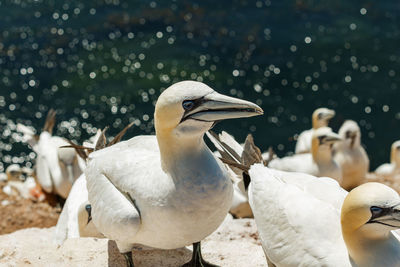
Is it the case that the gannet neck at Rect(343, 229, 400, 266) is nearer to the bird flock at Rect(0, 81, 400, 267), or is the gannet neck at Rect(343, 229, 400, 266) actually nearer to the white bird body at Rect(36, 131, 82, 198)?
the bird flock at Rect(0, 81, 400, 267)

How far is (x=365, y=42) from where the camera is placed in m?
13.2

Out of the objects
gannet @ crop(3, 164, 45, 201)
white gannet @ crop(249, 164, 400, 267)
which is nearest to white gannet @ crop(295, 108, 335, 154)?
gannet @ crop(3, 164, 45, 201)

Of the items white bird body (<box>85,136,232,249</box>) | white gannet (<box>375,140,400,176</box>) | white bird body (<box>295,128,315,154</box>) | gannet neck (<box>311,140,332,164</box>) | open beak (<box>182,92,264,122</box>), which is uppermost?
open beak (<box>182,92,264,122</box>)

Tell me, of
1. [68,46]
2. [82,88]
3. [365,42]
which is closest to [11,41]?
[68,46]

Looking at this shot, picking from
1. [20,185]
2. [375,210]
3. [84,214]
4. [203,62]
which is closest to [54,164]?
[20,185]

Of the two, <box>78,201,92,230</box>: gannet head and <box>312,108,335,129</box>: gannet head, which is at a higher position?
<box>78,201,92,230</box>: gannet head

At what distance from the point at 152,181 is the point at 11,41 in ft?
34.1

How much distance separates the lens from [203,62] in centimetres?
1273

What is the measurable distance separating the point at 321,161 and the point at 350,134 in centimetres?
94

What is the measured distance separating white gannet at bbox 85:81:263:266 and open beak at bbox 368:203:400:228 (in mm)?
858

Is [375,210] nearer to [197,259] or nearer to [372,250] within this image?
[372,250]

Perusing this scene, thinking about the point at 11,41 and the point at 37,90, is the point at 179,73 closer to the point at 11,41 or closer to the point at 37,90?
the point at 37,90

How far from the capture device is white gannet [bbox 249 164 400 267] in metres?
3.35

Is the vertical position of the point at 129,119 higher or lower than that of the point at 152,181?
lower
